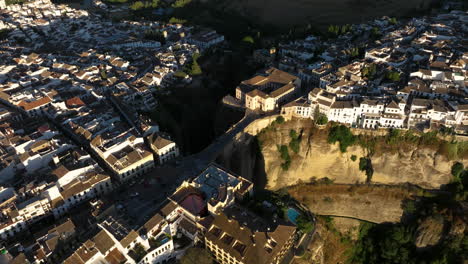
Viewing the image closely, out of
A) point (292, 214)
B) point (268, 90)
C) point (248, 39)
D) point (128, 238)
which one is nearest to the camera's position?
point (128, 238)

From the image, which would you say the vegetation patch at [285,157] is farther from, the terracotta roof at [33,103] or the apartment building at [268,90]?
the terracotta roof at [33,103]

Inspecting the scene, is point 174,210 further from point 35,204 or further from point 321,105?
point 321,105

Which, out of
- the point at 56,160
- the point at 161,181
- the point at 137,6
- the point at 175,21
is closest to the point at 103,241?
the point at 161,181

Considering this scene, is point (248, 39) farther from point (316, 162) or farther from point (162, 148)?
point (162, 148)

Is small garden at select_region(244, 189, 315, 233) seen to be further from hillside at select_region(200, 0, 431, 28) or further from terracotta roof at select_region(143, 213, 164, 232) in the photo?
hillside at select_region(200, 0, 431, 28)

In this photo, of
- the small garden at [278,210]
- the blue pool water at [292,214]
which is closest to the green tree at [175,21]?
the small garden at [278,210]
